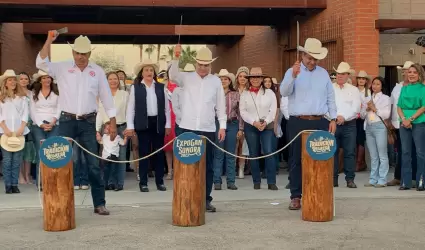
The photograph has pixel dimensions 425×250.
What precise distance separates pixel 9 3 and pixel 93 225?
7.41 meters

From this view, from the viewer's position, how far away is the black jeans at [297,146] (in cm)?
845

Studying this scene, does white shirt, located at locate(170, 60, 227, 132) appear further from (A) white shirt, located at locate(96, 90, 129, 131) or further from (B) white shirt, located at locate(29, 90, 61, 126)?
(B) white shirt, located at locate(29, 90, 61, 126)

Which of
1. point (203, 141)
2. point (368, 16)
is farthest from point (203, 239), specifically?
point (368, 16)

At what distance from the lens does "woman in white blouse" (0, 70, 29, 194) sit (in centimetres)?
1038

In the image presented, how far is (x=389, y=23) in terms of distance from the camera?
1285cm

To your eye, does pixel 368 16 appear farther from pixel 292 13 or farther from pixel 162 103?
pixel 162 103

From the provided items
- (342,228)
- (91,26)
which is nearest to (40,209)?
(342,228)

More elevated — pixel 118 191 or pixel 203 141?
pixel 203 141

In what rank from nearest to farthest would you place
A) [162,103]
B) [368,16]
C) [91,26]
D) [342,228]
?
[342,228] → [162,103] → [368,16] → [91,26]

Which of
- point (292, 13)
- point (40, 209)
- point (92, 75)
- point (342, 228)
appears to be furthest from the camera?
point (292, 13)

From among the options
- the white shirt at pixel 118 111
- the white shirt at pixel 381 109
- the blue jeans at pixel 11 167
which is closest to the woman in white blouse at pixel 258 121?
the white shirt at pixel 381 109

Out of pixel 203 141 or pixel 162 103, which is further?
pixel 162 103

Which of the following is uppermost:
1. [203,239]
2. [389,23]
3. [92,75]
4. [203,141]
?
[389,23]

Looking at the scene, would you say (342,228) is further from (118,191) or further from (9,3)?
(9,3)
